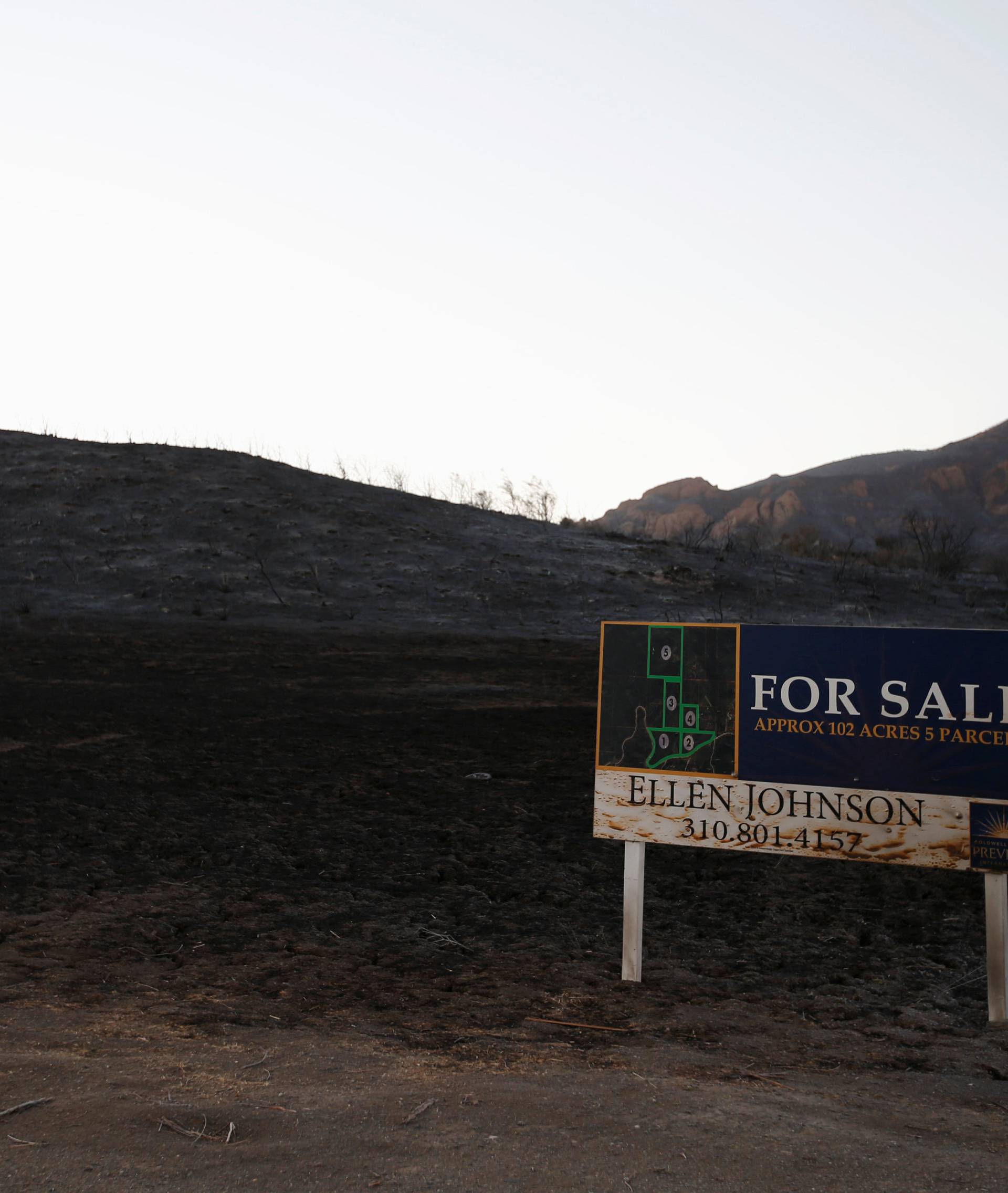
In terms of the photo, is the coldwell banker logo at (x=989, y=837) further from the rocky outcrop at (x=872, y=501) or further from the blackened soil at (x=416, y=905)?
the rocky outcrop at (x=872, y=501)

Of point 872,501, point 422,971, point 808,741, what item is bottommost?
point 422,971

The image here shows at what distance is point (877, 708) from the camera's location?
5086 mm

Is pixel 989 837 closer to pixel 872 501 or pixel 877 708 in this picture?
pixel 877 708

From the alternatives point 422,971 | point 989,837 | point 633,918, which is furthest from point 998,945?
point 422,971

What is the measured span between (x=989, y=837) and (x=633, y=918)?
1793 millimetres

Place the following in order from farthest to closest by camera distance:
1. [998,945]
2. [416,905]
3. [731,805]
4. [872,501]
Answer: [872,501] → [416,905] → [731,805] → [998,945]

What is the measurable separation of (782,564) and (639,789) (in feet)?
92.4

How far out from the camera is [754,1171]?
3.16 metres

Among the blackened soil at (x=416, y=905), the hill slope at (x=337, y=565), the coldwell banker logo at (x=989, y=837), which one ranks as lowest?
the blackened soil at (x=416, y=905)

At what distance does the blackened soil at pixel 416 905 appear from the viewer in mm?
4891

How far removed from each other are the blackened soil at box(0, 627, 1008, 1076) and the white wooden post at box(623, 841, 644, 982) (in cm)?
11

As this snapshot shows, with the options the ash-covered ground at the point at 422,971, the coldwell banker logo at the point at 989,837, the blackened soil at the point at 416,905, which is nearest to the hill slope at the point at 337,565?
the ash-covered ground at the point at 422,971

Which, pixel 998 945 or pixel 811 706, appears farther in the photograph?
pixel 811 706

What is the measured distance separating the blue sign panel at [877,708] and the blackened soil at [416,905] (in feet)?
3.84
